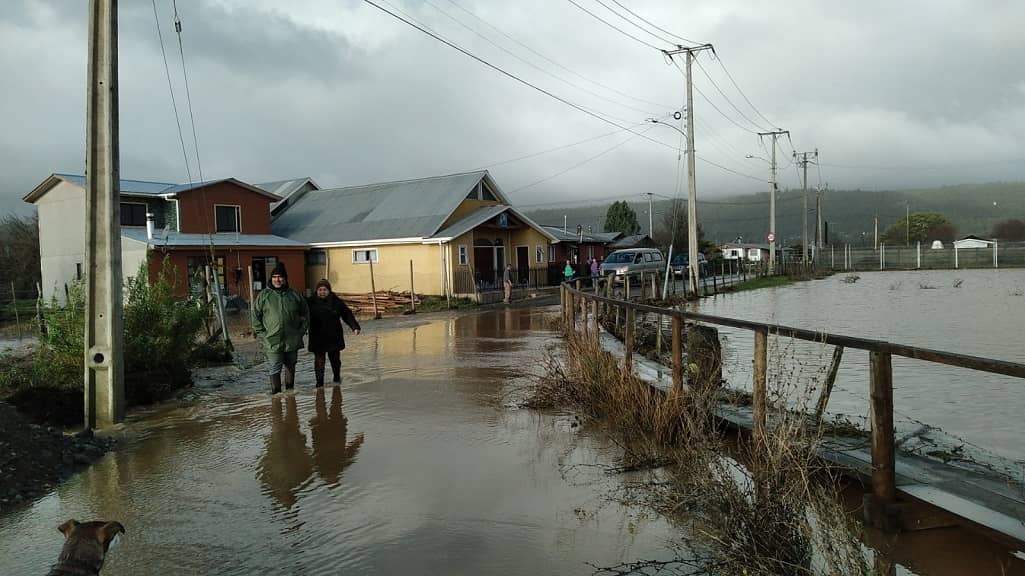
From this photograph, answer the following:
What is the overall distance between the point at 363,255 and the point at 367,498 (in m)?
29.7

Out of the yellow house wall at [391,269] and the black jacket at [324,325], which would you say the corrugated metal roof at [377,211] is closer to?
the yellow house wall at [391,269]

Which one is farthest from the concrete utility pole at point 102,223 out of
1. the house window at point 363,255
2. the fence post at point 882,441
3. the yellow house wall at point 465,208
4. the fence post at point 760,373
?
the house window at point 363,255

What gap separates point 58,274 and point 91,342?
30.9 metres

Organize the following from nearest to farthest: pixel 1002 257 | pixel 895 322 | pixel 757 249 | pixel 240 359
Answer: pixel 240 359 < pixel 895 322 < pixel 1002 257 < pixel 757 249

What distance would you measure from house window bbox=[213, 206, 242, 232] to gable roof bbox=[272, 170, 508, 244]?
3.39 metres

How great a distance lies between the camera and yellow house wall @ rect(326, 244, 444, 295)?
106ft

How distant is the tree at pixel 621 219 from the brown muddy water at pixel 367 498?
92661mm

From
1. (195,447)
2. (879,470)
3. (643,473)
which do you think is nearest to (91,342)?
(195,447)

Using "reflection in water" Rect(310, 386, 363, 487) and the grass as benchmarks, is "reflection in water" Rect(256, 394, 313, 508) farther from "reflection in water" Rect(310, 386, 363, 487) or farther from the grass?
the grass

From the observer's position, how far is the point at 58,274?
113ft

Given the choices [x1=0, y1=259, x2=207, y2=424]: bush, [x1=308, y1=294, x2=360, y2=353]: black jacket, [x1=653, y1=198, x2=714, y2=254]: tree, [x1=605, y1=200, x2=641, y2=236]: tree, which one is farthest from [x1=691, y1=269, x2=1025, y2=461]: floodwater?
[x1=605, y1=200, x2=641, y2=236]: tree

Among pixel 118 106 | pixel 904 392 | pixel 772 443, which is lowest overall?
pixel 904 392

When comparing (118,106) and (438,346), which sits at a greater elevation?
(118,106)

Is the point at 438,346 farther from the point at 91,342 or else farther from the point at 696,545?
the point at 696,545
